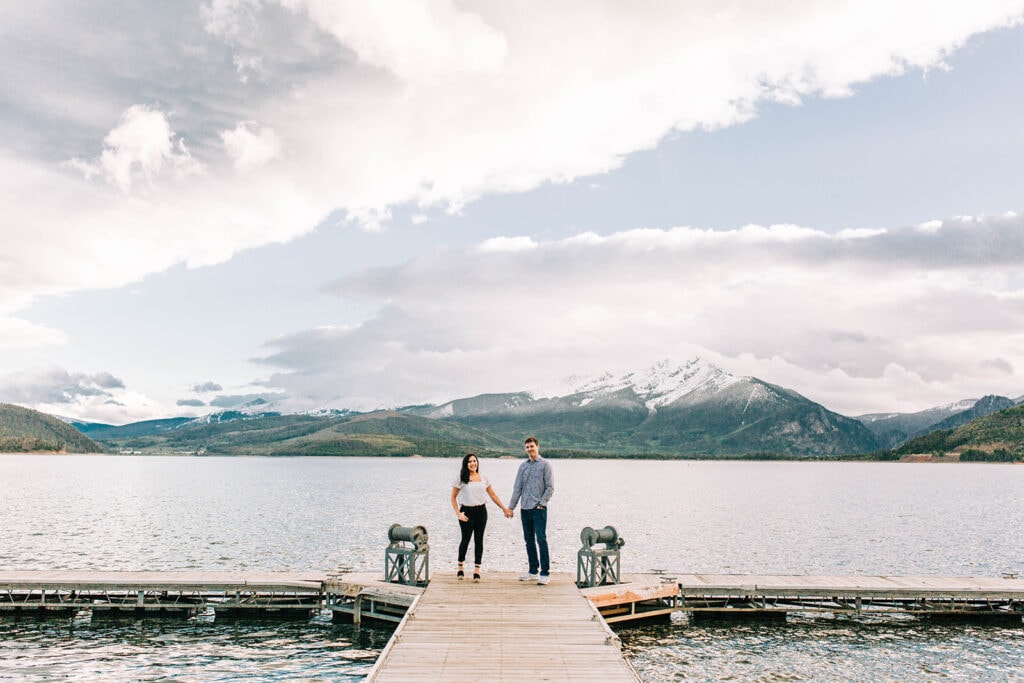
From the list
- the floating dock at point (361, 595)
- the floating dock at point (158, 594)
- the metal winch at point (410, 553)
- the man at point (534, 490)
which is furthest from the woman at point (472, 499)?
the floating dock at point (158, 594)

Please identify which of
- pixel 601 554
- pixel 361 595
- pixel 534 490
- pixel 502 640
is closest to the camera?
pixel 502 640

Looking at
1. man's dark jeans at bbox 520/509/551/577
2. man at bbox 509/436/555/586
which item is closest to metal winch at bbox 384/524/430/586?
man's dark jeans at bbox 520/509/551/577

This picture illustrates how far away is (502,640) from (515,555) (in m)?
38.8

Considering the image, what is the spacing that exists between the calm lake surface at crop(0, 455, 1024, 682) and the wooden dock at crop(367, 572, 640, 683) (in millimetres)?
3941

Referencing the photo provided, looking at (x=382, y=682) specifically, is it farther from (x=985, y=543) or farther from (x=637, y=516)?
(x=637, y=516)

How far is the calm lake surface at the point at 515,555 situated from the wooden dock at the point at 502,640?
394 cm

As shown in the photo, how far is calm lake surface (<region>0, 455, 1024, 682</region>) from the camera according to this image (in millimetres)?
24797

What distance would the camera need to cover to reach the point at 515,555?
56.7m

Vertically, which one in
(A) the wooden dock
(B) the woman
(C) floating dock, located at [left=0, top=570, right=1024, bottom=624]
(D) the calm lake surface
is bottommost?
(D) the calm lake surface

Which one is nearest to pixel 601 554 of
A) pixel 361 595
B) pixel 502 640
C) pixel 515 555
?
pixel 361 595

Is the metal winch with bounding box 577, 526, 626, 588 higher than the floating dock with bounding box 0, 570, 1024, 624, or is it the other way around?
the metal winch with bounding box 577, 526, 626, 588

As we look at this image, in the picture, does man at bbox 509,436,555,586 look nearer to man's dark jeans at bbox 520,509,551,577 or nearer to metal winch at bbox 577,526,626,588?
man's dark jeans at bbox 520,509,551,577

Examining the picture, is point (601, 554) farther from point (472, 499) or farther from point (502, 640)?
point (502, 640)

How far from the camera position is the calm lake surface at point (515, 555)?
24.8m
